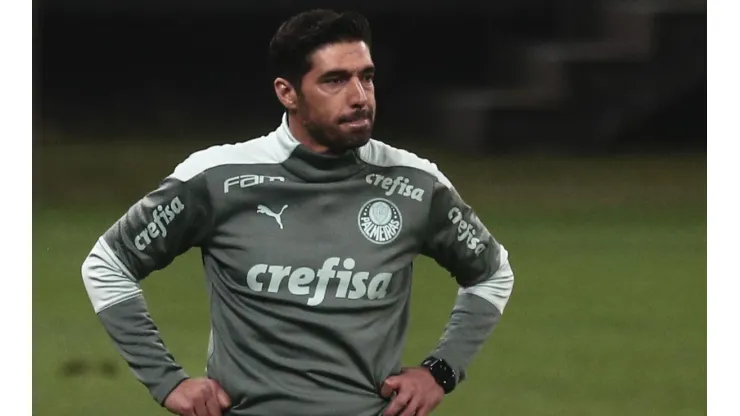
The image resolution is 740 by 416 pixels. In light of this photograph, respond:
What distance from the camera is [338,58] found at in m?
2.76

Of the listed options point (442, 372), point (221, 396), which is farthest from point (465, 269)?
point (221, 396)

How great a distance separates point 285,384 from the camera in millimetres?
2729

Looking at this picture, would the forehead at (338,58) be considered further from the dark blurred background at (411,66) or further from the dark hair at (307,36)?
the dark blurred background at (411,66)

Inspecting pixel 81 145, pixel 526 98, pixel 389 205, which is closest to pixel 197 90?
pixel 81 145

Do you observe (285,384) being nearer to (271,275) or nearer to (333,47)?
(271,275)

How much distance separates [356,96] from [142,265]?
21.7 inches

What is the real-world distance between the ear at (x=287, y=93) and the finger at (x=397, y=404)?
622 mm

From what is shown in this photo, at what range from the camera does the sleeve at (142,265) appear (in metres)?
2.76

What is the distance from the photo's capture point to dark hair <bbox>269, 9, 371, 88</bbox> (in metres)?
2.76

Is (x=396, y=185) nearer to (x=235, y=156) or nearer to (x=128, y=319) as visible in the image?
(x=235, y=156)

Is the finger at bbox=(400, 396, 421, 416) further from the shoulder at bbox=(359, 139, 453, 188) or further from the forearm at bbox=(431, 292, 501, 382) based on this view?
the shoulder at bbox=(359, 139, 453, 188)

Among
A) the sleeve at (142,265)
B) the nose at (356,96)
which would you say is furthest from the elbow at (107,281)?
the nose at (356,96)

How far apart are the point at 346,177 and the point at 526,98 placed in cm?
177

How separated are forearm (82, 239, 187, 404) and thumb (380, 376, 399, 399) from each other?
404mm
